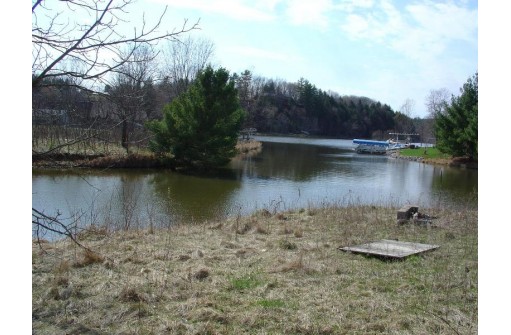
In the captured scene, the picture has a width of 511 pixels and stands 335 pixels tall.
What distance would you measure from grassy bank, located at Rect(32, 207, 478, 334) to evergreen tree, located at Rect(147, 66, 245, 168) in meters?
20.0

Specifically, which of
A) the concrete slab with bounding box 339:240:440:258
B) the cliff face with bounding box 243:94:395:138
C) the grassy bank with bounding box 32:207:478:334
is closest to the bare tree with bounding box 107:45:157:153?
the grassy bank with bounding box 32:207:478:334

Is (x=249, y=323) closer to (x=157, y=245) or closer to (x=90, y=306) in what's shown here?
(x=90, y=306)

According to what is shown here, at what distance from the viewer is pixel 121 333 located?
4.09 metres

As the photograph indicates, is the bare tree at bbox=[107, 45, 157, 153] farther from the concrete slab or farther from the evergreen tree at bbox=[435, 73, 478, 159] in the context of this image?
the evergreen tree at bbox=[435, 73, 478, 159]

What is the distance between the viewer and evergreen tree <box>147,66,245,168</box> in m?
28.6

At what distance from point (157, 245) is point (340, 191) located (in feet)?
48.3

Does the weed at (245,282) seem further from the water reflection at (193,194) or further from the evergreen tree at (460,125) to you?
the evergreen tree at (460,125)

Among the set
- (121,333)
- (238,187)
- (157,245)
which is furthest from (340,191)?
(121,333)

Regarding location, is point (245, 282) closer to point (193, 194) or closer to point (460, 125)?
point (193, 194)

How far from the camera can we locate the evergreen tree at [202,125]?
93.9 ft

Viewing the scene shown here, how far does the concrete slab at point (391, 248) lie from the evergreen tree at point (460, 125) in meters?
31.4

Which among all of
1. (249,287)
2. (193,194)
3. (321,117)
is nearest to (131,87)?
(249,287)

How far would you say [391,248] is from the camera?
24.8 ft

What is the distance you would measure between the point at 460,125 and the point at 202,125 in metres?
22.1
